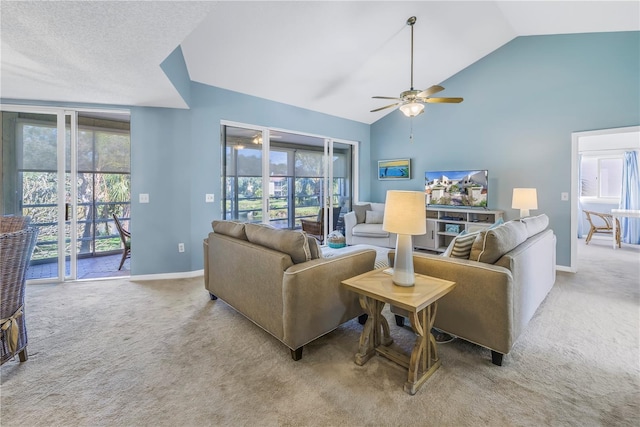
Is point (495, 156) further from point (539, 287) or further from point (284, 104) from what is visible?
point (284, 104)

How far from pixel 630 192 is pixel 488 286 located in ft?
23.6

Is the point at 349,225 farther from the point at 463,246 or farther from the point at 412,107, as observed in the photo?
the point at 463,246

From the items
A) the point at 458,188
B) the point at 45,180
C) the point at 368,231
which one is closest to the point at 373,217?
the point at 368,231

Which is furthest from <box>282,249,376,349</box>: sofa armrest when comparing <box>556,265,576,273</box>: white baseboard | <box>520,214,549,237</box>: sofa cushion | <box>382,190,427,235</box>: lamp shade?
<box>556,265,576,273</box>: white baseboard

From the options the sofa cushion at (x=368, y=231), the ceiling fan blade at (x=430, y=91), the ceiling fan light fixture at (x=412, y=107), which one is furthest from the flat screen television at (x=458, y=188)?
the ceiling fan blade at (x=430, y=91)

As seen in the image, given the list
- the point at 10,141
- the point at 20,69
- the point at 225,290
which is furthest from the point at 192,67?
the point at 225,290

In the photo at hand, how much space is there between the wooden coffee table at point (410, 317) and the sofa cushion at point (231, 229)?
3.93ft

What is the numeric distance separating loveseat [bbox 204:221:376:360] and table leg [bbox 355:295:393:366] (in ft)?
0.90

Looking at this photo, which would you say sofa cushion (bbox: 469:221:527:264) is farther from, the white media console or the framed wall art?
the framed wall art

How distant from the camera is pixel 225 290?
2.81 m

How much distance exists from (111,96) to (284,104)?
250cm

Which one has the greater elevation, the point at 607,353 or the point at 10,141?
the point at 10,141

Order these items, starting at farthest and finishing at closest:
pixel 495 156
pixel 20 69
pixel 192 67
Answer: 1. pixel 495 156
2. pixel 192 67
3. pixel 20 69

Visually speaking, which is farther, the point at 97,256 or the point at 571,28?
the point at 97,256
